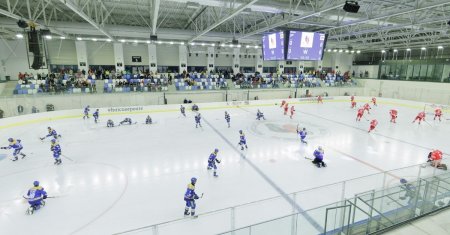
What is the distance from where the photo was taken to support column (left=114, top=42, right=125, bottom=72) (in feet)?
83.5

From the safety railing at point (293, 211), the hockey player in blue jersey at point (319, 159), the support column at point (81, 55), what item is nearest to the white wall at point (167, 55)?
the support column at point (81, 55)

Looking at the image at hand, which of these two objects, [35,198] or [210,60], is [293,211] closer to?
[35,198]

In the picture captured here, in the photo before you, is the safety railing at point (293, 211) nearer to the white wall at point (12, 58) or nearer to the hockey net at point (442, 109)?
the hockey net at point (442, 109)

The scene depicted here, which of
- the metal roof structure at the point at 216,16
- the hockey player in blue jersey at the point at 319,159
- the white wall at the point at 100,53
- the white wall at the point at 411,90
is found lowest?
the hockey player in blue jersey at the point at 319,159

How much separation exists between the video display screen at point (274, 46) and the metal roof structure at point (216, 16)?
2.96 ft

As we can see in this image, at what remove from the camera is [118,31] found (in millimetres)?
20609

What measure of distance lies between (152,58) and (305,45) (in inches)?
721

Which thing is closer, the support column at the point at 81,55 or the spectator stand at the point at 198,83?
the spectator stand at the point at 198,83

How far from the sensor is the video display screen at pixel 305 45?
1438 cm

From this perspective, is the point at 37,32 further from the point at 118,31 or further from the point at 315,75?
the point at 315,75

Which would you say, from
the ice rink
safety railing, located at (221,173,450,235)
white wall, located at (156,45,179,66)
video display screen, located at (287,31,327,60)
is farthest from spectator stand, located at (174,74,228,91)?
safety railing, located at (221,173,450,235)

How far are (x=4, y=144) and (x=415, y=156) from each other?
59.8 ft

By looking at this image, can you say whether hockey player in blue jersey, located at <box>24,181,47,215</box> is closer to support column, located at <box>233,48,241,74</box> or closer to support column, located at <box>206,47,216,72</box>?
support column, located at <box>206,47,216,72</box>

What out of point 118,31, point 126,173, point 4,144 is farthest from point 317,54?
point 4,144
